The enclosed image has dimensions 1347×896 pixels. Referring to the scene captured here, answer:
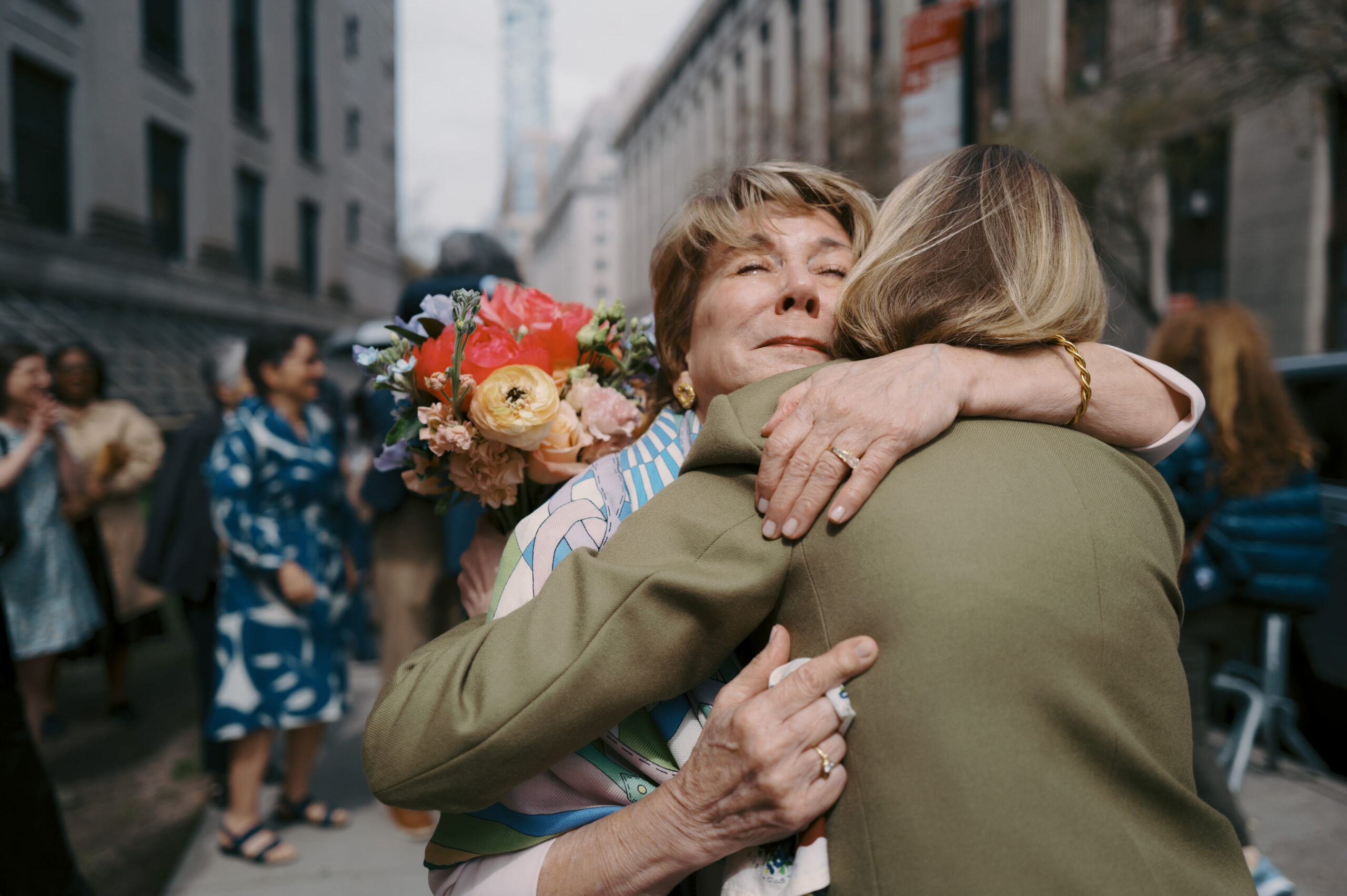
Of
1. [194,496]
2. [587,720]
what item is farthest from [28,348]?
[587,720]

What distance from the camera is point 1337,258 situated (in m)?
14.4

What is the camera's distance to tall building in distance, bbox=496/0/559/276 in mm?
161500

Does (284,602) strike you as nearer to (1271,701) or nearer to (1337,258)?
(1271,701)

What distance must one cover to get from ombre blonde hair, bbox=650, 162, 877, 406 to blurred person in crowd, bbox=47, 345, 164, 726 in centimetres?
484

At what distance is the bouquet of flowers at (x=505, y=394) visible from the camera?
1767 millimetres

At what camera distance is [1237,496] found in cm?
363

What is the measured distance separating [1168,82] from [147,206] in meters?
15.7

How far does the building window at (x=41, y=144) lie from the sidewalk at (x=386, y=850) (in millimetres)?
11002

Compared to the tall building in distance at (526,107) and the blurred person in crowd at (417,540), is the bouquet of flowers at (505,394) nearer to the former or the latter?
the blurred person in crowd at (417,540)

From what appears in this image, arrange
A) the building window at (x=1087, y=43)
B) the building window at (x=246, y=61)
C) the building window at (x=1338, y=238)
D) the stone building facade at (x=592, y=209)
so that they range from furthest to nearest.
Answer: the stone building facade at (x=592, y=209), the building window at (x=246, y=61), the building window at (x=1087, y=43), the building window at (x=1338, y=238)

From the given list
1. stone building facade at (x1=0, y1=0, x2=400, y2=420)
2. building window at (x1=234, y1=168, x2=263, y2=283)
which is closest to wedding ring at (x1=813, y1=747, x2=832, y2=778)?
stone building facade at (x1=0, y1=0, x2=400, y2=420)

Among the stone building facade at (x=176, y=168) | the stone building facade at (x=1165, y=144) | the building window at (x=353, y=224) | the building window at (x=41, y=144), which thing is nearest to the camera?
the building window at (x=41, y=144)

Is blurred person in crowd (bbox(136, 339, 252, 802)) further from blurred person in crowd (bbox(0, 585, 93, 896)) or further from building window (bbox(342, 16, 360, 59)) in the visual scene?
building window (bbox(342, 16, 360, 59))

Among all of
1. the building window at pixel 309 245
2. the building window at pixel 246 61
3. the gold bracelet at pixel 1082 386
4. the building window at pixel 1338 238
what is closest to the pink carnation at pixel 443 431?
the gold bracelet at pixel 1082 386
